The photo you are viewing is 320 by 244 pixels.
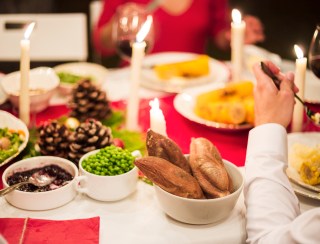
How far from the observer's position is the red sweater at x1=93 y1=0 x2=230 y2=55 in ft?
8.19

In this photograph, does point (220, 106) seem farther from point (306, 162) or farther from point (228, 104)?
point (306, 162)

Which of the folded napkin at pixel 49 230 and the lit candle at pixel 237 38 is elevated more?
the lit candle at pixel 237 38

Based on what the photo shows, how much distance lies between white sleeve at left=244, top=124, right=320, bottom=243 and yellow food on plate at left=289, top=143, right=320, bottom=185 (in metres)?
0.08

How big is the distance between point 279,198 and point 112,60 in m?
3.37

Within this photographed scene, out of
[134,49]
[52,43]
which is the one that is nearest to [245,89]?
[134,49]

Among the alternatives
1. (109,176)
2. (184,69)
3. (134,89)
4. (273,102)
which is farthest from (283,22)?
(109,176)

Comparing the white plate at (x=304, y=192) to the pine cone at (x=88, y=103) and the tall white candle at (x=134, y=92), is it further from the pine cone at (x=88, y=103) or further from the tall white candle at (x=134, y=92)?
the pine cone at (x=88, y=103)

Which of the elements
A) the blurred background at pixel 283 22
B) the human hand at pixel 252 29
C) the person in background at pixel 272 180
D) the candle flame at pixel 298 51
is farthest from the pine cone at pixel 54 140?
the blurred background at pixel 283 22

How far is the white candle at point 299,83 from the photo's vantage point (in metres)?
1.42

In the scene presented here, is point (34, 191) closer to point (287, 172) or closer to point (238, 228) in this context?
point (238, 228)

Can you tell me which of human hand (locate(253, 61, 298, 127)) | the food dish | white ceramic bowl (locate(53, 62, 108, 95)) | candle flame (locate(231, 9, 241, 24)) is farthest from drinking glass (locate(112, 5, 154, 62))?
the food dish

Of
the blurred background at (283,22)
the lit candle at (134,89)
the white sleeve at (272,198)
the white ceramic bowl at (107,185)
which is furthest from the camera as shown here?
the blurred background at (283,22)

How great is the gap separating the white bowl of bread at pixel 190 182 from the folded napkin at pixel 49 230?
0.55 ft

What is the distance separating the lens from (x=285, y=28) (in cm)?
444
